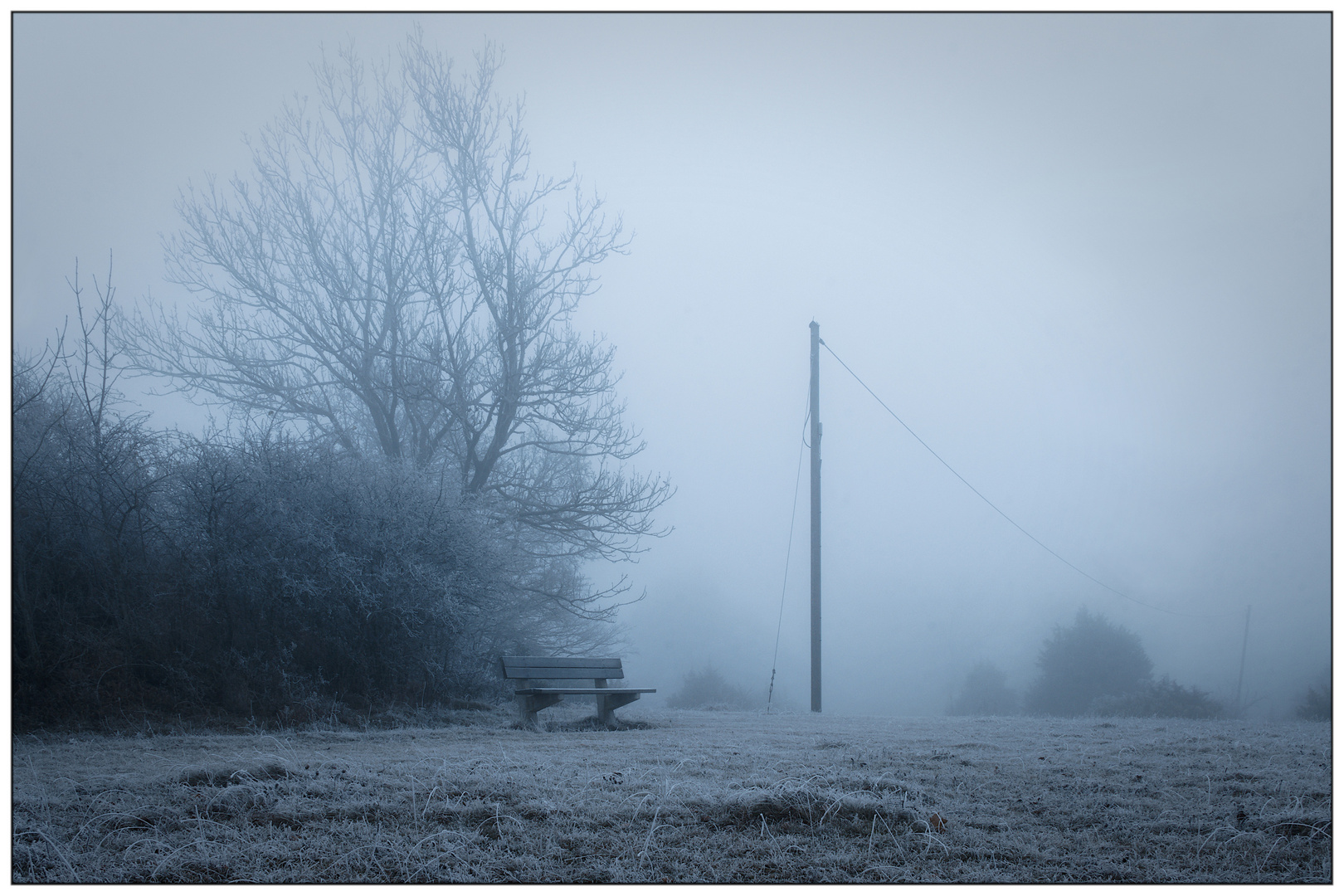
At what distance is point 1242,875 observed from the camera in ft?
9.91

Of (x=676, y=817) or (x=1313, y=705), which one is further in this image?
(x=1313, y=705)

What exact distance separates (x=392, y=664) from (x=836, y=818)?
6.33 metres

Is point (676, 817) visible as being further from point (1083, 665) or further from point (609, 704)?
point (1083, 665)

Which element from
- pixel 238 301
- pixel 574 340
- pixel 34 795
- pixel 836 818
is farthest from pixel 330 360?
pixel 836 818

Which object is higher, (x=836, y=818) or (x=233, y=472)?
(x=233, y=472)

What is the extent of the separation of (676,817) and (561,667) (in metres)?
4.72

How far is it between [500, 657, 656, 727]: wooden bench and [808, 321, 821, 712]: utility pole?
4.97 m

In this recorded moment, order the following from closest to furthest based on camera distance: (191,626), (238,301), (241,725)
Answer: (241,725), (191,626), (238,301)

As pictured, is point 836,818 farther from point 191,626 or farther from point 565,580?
point 565,580

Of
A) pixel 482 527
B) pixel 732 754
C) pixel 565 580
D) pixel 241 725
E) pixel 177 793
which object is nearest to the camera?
pixel 177 793

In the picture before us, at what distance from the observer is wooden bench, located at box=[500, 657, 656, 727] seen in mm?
7660

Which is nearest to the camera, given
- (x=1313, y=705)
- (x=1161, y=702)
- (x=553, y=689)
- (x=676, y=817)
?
(x=676, y=817)

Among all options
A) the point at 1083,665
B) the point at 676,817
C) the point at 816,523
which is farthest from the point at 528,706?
the point at 1083,665

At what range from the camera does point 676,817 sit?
11.4 ft
